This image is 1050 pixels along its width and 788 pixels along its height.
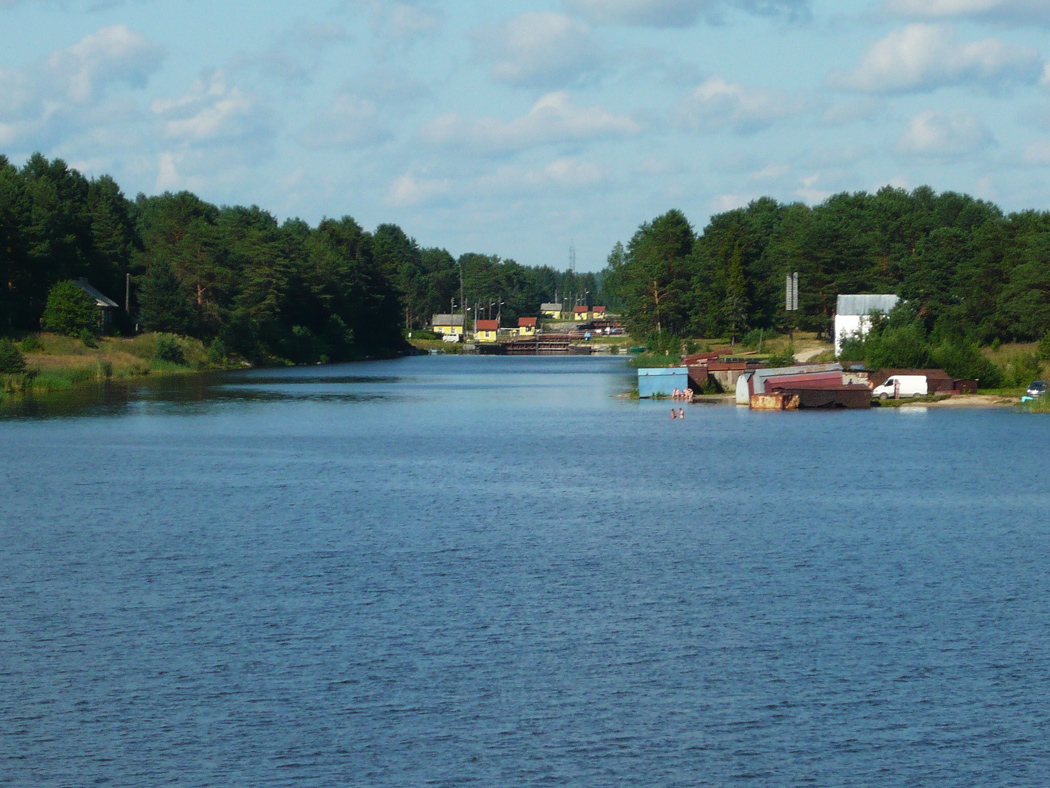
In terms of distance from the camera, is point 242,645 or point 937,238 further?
point 937,238

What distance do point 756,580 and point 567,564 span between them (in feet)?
14.1

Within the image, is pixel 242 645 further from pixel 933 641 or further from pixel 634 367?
pixel 634 367

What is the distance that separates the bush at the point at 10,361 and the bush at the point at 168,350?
28.2m

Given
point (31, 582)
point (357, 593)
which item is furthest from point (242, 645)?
point (31, 582)

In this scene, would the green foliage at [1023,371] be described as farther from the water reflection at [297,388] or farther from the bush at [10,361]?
the bush at [10,361]

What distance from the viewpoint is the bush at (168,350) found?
111125 mm

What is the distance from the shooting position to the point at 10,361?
81.2 metres

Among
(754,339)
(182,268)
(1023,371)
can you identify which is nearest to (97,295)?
(182,268)

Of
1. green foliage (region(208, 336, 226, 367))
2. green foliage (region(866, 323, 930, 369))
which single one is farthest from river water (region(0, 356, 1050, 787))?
green foliage (region(208, 336, 226, 367))

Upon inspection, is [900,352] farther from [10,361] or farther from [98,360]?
[98,360]

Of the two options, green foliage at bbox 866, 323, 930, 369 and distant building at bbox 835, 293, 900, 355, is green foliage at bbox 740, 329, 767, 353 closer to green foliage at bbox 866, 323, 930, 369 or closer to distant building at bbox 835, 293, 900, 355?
distant building at bbox 835, 293, 900, 355

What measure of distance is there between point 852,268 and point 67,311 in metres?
83.3

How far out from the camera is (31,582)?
81.2ft

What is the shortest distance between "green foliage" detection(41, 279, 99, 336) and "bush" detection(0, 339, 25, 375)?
74.7 feet
